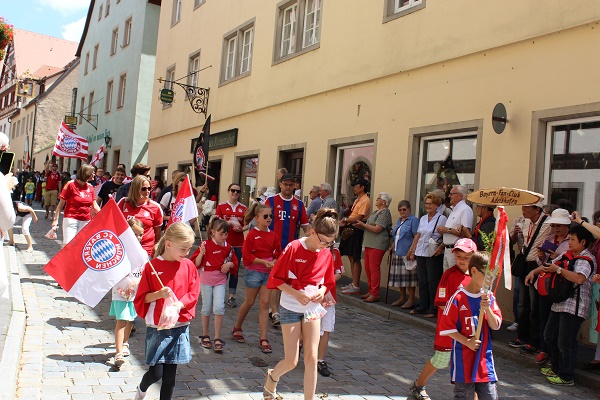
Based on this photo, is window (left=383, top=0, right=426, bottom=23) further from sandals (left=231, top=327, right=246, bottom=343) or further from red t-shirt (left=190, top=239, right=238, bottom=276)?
sandals (left=231, top=327, right=246, bottom=343)

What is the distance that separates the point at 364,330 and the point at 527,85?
4121 mm

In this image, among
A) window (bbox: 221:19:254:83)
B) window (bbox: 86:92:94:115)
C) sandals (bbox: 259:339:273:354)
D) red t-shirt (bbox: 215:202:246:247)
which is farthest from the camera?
window (bbox: 86:92:94:115)

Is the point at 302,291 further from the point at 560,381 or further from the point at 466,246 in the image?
the point at 560,381

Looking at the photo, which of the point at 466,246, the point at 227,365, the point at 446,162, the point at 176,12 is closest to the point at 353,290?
the point at 446,162

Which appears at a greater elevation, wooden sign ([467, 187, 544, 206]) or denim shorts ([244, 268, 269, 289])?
wooden sign ([467, 187, 544, 206])

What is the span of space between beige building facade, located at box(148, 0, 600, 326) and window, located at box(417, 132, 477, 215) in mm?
25

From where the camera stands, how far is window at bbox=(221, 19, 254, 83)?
17.8m

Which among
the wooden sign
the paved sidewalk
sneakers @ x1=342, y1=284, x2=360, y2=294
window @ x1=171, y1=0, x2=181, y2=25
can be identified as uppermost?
window @ x1=171, y1=0, x2=181, y2=25

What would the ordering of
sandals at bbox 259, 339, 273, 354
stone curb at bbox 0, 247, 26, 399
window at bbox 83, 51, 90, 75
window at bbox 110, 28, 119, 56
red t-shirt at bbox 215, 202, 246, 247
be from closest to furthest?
stone curb at bbox 0, 247, 26, 399, sandals at bbox 259, 339, 273, 354, red t-shirt at bbox 215, 202, 246, 247, window at bbox 110, 28, 119, 56, window at bbox 83, 51, 90, 75

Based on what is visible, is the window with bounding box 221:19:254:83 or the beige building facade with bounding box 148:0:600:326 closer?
the beige building facade with bounding box 148:0:600:326

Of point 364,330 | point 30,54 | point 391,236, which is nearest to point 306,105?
point 391,236

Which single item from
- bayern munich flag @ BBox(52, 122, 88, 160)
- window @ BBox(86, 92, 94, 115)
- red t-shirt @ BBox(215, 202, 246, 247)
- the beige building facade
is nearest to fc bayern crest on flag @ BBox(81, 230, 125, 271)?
red t-shirt @ BBox(215, 202, 246, 247)

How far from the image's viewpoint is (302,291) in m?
4.99

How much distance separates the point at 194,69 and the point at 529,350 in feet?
55.3
